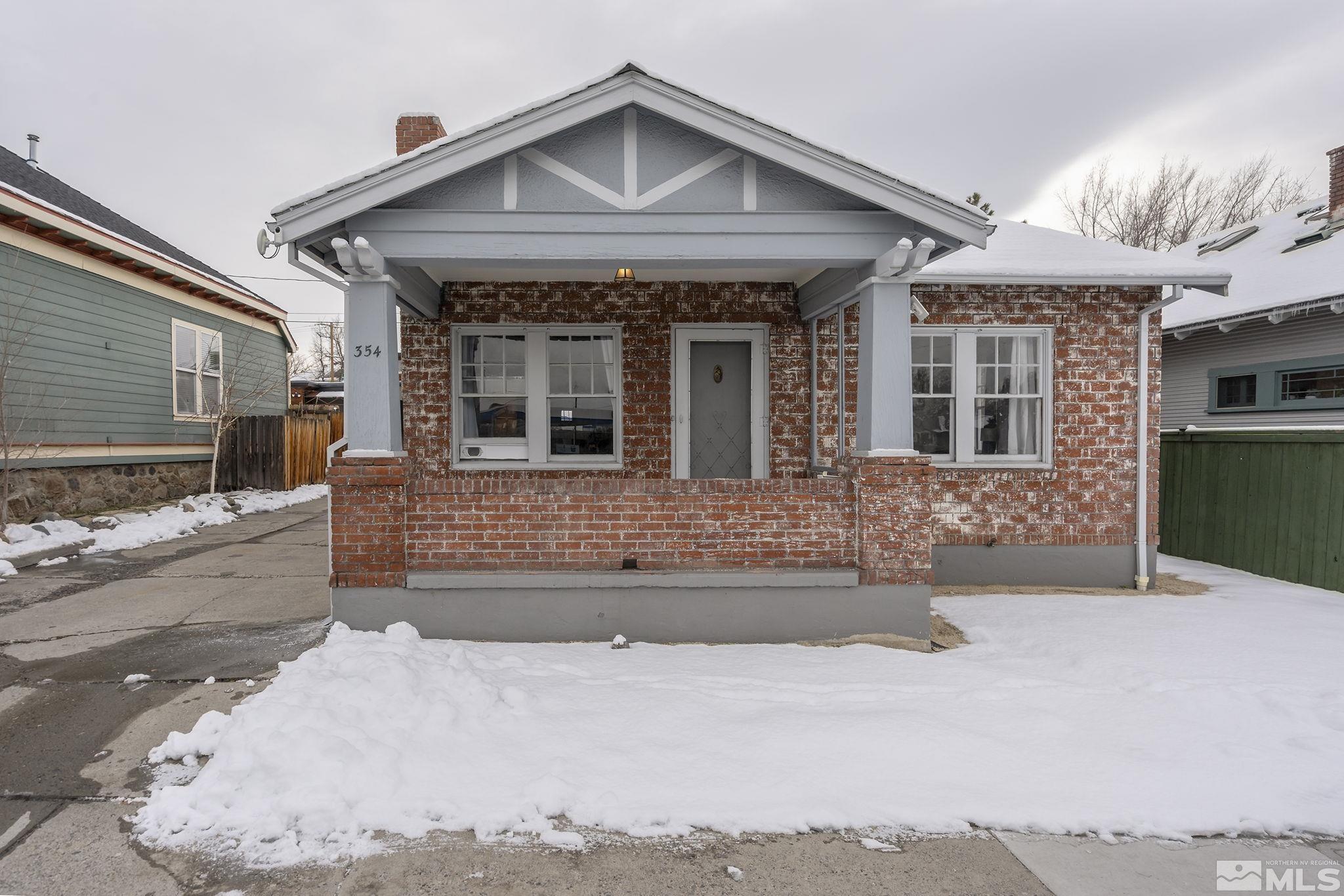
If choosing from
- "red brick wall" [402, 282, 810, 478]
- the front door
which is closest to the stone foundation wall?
"red brick wall" [402, 282, 810, 478]

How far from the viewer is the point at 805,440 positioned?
23.0 ft

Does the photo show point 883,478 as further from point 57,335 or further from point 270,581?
point 57,335

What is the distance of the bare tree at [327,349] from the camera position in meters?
44.9

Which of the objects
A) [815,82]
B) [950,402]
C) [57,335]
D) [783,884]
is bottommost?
[783,884]

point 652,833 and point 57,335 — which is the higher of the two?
point 57,335

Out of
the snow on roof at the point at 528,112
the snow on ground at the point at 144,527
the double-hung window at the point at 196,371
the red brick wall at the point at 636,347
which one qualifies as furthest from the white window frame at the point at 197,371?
the snow on roof at the point at 528,112

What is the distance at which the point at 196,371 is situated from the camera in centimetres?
1319

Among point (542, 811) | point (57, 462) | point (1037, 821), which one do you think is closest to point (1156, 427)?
point (1037, 821)

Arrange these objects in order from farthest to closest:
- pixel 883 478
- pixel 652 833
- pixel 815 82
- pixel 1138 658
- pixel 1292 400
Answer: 1. pixel 815 82
2. pixel 1292 400
3. pixel 883 478
4. pixel 1138 658
5. pixel 652 833

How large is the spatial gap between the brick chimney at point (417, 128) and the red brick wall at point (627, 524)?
15.8 ft

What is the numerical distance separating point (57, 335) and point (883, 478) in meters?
11.9

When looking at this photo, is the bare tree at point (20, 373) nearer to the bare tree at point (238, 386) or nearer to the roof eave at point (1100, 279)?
the bare tree at point (238, 386)

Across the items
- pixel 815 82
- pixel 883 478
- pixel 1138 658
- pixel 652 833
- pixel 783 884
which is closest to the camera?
pixel 783 884

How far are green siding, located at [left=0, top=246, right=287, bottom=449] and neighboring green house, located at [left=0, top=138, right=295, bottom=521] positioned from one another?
0.02 metres
